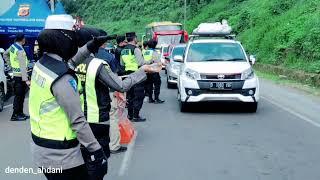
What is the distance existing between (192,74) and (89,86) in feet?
24.8

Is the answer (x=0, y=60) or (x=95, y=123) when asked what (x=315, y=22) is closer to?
(x=0, y=60)

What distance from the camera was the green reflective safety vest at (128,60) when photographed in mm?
11516

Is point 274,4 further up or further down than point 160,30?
further up

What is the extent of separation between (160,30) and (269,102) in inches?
1078

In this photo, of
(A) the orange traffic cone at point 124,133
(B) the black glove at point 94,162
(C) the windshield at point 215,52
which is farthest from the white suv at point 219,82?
(B) the black glove at point 94,162

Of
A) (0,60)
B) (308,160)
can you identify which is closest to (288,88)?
(0,60)

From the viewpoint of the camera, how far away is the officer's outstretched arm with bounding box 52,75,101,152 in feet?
11.4

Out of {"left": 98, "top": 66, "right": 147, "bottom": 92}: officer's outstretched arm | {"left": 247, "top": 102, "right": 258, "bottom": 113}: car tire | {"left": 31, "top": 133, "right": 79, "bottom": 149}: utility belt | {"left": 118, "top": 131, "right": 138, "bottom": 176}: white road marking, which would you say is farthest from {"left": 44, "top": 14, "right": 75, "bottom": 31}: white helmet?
{"left": 247, "top": 102, "right": 258, "bottom": 113}: car tire

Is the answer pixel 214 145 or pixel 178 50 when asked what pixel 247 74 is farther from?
pixel 178 50

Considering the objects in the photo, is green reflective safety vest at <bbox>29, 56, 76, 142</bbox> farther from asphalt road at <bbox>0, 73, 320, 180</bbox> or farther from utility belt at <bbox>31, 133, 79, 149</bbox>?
asphalt road at <bbox>0, 73, 320, 180</bbox>

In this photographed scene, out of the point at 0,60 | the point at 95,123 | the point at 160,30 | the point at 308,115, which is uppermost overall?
the point at 95,123

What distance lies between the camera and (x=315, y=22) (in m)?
23.7

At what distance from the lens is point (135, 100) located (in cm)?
1145

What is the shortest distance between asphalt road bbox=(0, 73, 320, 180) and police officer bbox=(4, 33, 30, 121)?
360 millimetres
